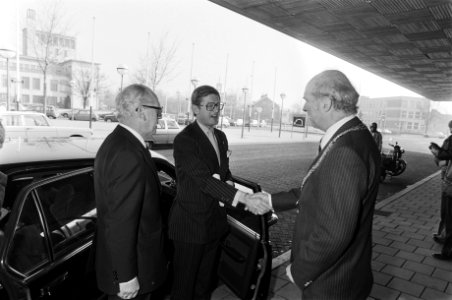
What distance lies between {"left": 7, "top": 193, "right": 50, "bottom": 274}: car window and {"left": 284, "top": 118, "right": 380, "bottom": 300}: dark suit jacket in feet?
5.16

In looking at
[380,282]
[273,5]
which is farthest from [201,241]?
[273,5]

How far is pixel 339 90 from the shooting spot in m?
1.60

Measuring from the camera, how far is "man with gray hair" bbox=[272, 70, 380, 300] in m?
1.44

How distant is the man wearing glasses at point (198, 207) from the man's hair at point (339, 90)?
94 centimetres

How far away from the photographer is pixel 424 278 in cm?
370

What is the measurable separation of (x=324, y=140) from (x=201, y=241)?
3.95 feet

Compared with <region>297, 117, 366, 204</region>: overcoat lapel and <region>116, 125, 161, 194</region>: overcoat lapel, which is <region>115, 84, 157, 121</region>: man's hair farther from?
<region>297, 117, 366, 204</region>: overcoat lapel

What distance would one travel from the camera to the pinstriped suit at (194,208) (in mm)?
2299

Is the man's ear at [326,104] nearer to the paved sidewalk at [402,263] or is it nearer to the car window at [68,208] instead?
the car window at [68,208]

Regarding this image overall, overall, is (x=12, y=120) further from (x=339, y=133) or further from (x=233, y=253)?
(x=339, y=133)

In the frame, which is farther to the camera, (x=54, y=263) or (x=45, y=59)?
(x=45, y=59)

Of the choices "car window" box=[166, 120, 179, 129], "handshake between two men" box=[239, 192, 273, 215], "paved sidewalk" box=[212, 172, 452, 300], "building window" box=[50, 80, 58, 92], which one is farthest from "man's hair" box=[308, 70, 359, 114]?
"building window" box=[50, 80, 58, 92]

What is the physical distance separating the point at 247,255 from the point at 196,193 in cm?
61

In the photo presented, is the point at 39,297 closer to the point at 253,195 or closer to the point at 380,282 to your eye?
the point at 253,195
